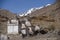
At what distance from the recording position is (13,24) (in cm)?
1401

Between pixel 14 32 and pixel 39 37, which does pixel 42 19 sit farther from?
pixel 39 37

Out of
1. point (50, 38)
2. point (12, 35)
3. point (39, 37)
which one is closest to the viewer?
point (50, 38)

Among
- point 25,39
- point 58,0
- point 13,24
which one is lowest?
point 25,39

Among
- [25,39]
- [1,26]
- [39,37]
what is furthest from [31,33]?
[1,26]

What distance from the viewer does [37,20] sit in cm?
1698

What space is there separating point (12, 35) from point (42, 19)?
14.0 ft

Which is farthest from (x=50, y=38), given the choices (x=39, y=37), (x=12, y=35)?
(x=12, y=35)

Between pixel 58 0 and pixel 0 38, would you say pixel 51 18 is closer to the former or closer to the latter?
pixel 58 0

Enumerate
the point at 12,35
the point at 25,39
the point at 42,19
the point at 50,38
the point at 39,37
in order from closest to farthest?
the point at 50,38, the point at 39,37, the point at 25,39, the point at 12,35, the point at 42,19

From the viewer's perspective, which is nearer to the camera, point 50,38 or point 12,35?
point 50,38

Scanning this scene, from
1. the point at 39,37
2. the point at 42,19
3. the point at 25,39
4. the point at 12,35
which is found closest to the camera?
the point at 39,37

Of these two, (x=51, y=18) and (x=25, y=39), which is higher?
(x=51, y=18)

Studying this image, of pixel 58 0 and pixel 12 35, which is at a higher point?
pixel 58 0

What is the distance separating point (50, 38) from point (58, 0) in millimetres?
8088
